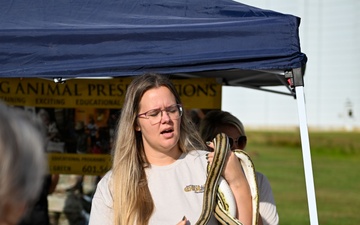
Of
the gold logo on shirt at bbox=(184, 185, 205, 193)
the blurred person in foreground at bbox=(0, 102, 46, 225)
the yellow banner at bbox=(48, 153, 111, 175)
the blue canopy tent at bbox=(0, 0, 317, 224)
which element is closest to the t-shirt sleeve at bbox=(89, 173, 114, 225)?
the gold logo on shirt at bbox=(184, 185, 205, 193)

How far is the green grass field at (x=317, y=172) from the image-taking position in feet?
46.9

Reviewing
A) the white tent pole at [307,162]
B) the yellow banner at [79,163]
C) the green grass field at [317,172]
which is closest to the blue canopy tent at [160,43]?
the white tent pole at [307,162]

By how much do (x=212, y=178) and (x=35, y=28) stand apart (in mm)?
1236

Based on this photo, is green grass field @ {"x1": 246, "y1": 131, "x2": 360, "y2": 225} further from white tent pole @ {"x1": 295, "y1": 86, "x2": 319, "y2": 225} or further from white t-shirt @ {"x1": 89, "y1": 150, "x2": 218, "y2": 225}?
white t-shirt @ {"x1": 89, "y1": 150, "x2": 218, "y2": 225}

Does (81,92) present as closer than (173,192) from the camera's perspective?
No

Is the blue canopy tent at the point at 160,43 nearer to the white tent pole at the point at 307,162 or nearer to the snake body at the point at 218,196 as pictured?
the white tent pole at the point at 307,162

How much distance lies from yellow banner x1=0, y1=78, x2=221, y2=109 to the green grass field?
23.1 ft

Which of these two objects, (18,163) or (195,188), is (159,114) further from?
(18,163)

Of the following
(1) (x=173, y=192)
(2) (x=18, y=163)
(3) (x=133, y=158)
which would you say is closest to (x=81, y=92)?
(3) (x=133, y=158)

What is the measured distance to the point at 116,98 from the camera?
5.92 metres

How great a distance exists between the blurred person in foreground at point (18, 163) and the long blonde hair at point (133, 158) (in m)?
1.74

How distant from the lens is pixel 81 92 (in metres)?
5.93

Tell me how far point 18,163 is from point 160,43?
2.15 m

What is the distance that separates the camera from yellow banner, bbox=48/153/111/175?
20.0ft
